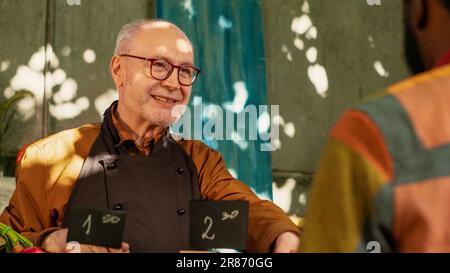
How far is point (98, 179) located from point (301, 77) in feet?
14.7

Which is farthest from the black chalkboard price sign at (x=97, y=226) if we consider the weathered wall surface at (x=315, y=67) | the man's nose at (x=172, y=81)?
the weathered wall surface at (x=315, y=67)

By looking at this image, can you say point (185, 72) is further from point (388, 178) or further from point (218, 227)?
point (388, 178)

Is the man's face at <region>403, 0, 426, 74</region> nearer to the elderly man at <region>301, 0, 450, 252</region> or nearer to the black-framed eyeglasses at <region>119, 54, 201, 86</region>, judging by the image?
the elderly man at <region>301, 0, 450, 252</region>

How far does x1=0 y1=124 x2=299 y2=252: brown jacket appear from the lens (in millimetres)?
2990

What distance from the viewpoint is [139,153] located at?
3346 millimetres

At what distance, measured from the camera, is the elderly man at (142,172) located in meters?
3.05

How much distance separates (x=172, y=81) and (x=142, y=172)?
1.63 ft

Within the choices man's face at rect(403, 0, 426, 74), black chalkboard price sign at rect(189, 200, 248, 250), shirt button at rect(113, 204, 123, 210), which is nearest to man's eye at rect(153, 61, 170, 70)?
shirt button at rect(113, 204, 123, 210)

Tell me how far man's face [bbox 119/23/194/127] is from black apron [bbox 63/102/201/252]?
224 mm

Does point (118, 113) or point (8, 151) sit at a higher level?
point (118, 113)

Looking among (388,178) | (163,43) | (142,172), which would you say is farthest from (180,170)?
(388,178)

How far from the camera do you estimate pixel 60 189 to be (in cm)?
310
